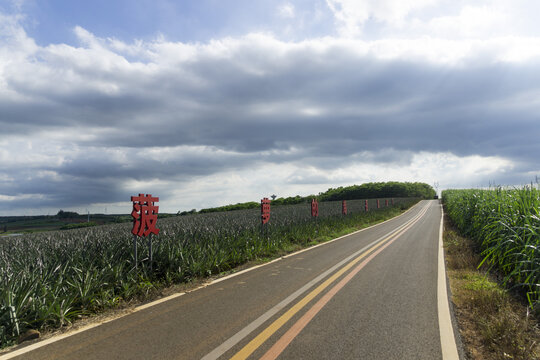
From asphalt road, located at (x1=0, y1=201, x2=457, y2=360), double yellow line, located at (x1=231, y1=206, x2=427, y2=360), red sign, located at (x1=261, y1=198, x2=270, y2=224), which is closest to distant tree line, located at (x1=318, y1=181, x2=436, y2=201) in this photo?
red sign, located at (x1=261, y1=198, x2=270, y2=224)

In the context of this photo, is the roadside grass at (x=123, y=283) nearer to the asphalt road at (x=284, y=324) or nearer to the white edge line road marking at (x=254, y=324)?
the asphalt road at (x=284, y=324)

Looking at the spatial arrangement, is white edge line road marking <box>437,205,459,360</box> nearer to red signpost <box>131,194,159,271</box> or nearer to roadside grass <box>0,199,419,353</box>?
roadside grass <box>0,199,419,353</box>

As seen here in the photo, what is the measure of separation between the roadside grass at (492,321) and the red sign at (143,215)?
22.4ft

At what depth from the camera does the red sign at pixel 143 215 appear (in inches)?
306

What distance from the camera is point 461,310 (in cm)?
543

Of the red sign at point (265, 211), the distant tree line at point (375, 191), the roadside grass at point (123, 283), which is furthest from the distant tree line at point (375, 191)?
the roadside grass at point (123, 283)

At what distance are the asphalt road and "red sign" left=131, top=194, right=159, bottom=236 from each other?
2.24 m

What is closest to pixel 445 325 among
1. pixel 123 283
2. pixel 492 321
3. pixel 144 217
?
pixel 492 321

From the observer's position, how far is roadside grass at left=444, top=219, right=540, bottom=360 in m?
3.89

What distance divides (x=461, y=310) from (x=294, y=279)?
11.2ft

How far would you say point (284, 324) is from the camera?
A: 4.70m

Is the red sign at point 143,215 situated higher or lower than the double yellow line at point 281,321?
Result: higher

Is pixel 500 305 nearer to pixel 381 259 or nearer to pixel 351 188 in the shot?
pixel 381 259

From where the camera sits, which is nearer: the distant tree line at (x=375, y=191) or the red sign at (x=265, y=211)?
the red sign at (x=265, y=211)
